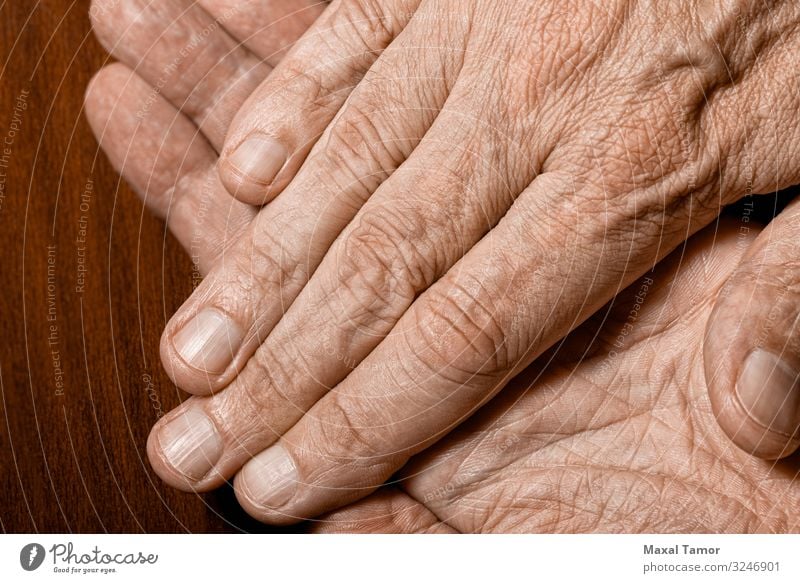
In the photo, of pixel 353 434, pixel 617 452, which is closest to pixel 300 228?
pixel 353 434

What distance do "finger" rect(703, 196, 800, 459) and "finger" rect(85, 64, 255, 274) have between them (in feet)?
1.19

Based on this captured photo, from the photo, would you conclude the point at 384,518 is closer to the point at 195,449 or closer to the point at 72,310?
the point at 195,449

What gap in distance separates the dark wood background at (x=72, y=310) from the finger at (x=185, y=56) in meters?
0.04

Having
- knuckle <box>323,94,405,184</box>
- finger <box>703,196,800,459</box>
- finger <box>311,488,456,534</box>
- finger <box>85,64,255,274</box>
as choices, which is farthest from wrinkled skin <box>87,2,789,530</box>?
finger <box>703,196,800,459</box>

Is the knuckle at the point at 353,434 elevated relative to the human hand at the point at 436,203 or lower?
lower

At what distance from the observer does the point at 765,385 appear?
438 millimetres

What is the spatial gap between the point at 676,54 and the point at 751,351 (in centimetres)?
18

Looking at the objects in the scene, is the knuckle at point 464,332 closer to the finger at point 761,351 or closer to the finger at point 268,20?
the finger at point 761,351

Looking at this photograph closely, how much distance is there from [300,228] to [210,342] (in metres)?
0.10

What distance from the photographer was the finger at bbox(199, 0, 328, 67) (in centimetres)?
62

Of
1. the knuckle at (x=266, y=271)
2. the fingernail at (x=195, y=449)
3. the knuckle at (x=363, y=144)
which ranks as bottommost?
the fingernail at (x=195, y=449)

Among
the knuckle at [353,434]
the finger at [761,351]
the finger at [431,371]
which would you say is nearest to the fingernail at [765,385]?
the finger at [761,351]

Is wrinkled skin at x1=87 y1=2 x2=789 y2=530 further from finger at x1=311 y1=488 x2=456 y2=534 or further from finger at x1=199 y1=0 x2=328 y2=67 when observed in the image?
finger at x1=311 y1=488 x2=456 y2=534

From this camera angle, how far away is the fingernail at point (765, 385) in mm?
438
